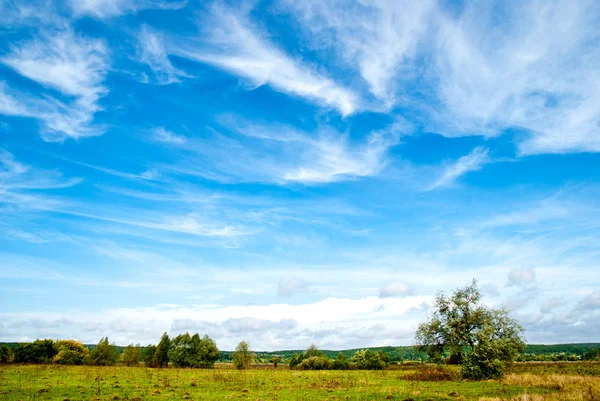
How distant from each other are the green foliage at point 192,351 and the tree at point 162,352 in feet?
6.22

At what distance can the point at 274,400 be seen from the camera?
1002 inches

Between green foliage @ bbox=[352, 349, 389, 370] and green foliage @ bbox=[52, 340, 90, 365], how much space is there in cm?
6195

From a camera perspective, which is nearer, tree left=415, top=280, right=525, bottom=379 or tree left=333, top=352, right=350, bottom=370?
tree left=415, top=280, right=525, bottom=379

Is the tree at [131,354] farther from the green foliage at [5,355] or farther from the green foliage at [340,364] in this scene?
the green foliage at [340,364]

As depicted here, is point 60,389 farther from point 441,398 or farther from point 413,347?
point 413,347

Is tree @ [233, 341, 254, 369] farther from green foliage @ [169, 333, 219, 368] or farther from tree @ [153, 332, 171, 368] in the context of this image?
tree @ [153, 332, 171, 368]

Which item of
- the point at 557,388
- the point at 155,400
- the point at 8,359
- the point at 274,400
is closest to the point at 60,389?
the point at 155,400

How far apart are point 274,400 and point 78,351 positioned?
80045 millimetres

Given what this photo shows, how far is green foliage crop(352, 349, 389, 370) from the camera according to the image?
283 ft

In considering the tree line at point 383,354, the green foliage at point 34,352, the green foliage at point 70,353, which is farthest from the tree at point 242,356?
the green foliage at point 34,352

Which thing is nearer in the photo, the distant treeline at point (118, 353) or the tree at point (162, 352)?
the distant treeline at point (118, 353)

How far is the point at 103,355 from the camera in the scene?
277 feet

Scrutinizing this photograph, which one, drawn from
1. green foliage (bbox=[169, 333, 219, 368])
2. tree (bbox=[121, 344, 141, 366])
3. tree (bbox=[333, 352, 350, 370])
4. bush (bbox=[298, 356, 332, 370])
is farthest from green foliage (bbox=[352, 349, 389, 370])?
tree (bbox=[121, 344, 141, 366])

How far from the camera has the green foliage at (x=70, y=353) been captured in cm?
7976
